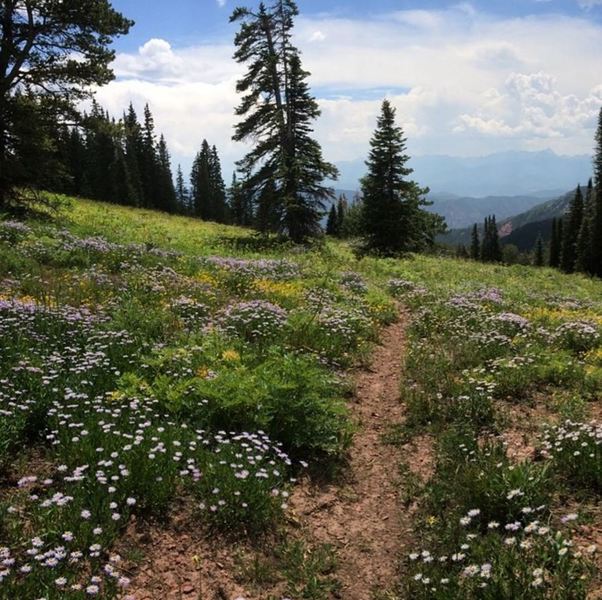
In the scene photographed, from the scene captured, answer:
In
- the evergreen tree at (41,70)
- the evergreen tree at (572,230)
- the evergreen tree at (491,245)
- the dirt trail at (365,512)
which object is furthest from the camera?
the evergreen tree at (491,245)

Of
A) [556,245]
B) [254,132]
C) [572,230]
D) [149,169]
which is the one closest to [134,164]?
[149,169]

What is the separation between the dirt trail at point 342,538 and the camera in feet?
15.0

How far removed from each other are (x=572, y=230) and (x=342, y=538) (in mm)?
99169

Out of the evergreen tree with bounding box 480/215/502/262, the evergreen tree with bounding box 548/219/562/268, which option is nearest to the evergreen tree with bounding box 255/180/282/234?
the evergreen tree with bounding box 548/219/562/268

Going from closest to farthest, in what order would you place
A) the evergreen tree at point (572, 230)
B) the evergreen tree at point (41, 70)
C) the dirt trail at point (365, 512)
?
the dirt trail at point (365, 512), the evergreen tree at point (41, 70), the evergreen tree at point (572, 230)

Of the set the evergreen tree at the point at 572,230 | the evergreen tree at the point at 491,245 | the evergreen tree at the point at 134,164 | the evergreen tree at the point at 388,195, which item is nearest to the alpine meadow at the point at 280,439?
the evergreen tree at the point at 388,195

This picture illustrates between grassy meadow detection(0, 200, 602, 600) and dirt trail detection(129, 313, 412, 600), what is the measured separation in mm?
157

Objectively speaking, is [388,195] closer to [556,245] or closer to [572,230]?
[572,230]

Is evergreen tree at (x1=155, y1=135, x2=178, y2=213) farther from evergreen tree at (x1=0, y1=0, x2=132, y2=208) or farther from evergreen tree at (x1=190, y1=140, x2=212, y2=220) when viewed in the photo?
evergreen tree at (x1=0, y1=0, x2=132, y2=208)

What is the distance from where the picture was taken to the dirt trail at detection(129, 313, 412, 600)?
456cm

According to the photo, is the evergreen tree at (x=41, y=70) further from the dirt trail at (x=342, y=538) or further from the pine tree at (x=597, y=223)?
the pine tree at (x=597, y=223)

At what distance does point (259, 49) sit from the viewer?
1196 inches

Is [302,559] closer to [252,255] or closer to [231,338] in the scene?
[231,338]

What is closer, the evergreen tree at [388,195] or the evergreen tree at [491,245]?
the evergreen tree at [388,195]
